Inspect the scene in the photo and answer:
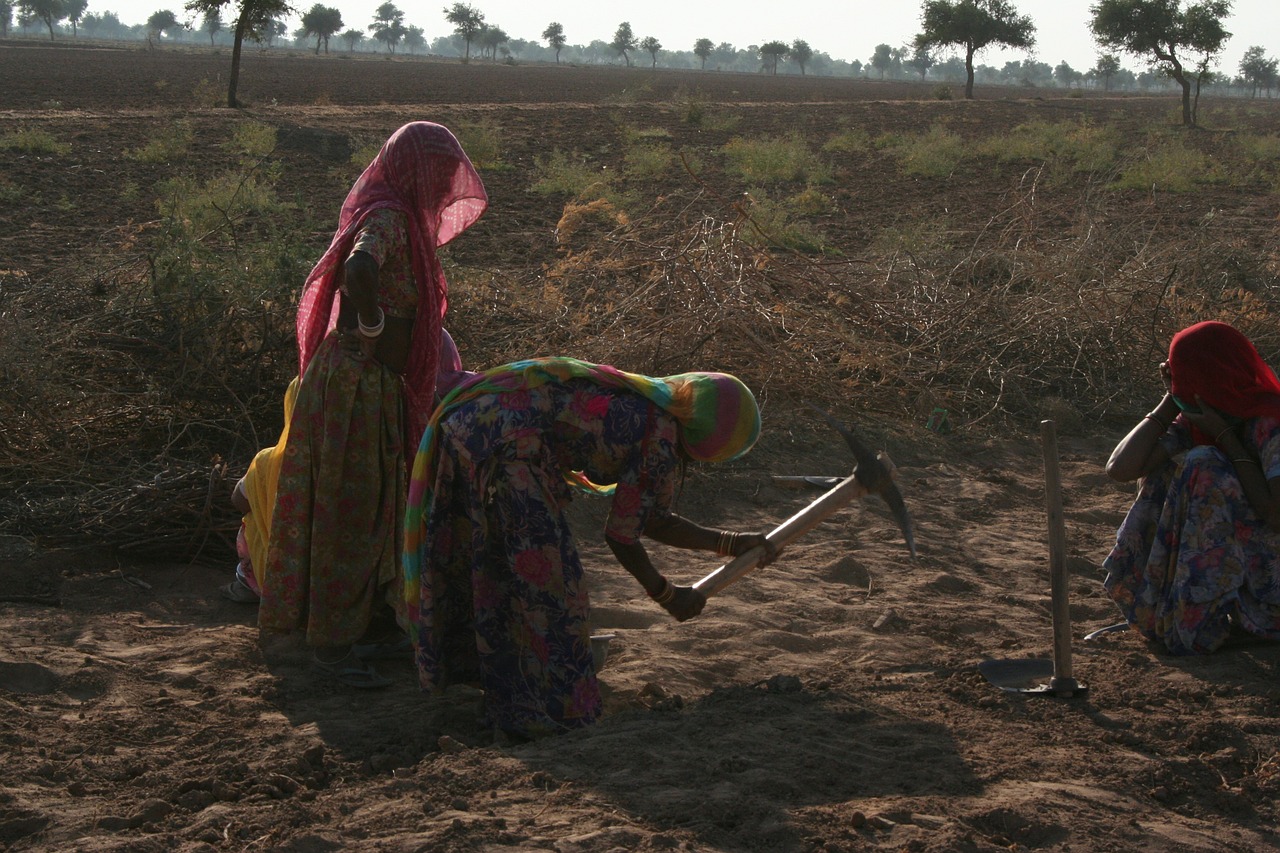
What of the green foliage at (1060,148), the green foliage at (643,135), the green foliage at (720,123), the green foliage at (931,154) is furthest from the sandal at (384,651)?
the green foliage at (720,123)

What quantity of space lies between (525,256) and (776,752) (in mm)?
7698

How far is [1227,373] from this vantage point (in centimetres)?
362

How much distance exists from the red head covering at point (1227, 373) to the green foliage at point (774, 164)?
13459 millimetres

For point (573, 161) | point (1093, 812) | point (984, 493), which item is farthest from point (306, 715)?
point (573, 161)

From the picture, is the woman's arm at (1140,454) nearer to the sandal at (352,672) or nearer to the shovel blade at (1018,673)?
the shovel blade at (1018,673)

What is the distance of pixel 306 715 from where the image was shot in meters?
3.29

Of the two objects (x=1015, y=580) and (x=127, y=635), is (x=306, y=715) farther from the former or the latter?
(x=1015, y=580)

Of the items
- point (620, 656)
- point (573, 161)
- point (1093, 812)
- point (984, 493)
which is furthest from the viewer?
point (573, 161)

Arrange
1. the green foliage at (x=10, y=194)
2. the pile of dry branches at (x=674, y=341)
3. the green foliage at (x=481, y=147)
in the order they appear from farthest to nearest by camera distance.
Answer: the green foliage at (x=481, y=147), the green foliage at (x=10, y=194), the pile of dry branches at (x=674, y=341)

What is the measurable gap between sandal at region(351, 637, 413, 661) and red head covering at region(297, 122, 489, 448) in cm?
64

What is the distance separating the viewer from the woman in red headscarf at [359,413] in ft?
11.6

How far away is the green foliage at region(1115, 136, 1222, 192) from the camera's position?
1723 centimetres

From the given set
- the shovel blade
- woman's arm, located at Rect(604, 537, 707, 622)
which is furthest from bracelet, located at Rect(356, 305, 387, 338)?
the shovel blade

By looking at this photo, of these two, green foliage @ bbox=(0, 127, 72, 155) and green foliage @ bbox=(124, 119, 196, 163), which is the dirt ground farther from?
green foliage @ bbox=(0, 127, 72, 155)
